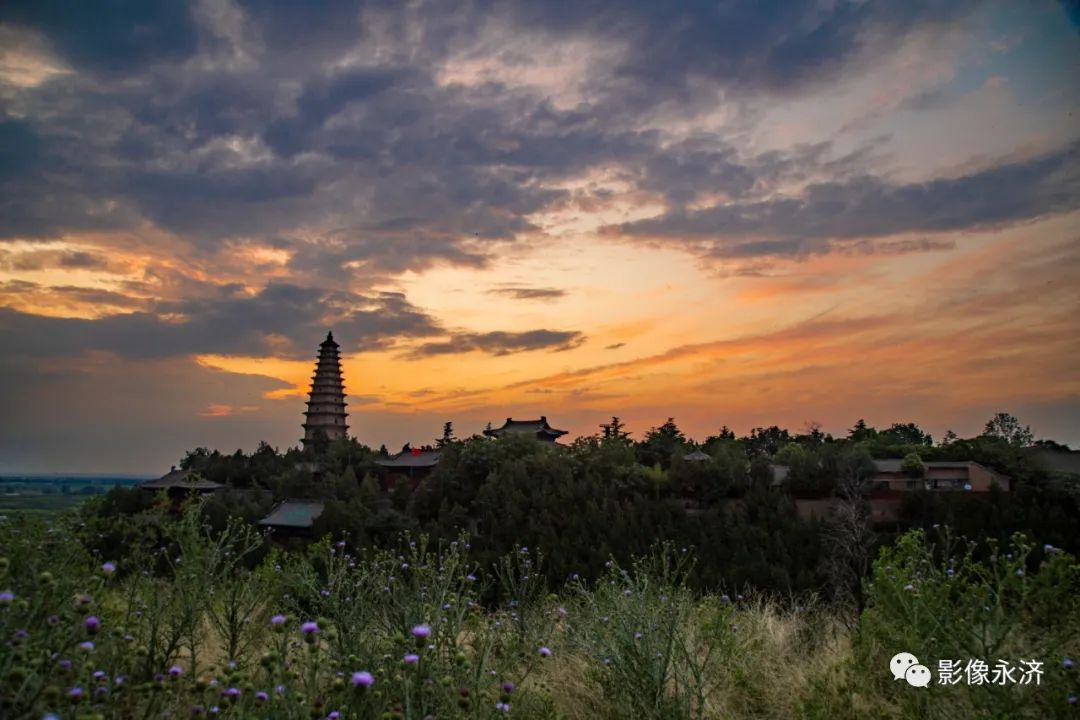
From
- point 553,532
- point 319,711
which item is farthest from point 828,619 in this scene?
point 553,532

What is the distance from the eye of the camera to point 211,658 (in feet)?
14.0

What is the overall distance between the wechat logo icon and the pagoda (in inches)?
1783

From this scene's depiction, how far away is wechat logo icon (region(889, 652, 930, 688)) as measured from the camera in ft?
10.7

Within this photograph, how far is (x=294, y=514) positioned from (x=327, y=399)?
21370mm

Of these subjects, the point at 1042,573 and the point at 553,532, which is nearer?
the point at 1042,573

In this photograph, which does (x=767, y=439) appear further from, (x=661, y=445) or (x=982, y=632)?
(x=982, y=632)

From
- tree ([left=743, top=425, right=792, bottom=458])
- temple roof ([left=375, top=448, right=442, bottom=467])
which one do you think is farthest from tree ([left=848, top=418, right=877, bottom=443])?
temple roof ([left=375, top=448, right=442, bottom=467])

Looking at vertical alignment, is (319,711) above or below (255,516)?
above

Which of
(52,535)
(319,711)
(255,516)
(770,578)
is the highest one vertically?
(52,535)

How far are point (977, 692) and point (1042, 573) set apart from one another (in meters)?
0.84

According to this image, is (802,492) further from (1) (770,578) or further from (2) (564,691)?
(2) (564,691)

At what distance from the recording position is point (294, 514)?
27.1m

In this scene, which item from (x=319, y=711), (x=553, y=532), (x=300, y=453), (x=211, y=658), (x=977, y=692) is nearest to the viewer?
(x=319, y=711)

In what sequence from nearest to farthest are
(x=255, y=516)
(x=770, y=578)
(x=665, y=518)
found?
(x=770, y=578) < (x=665, y=518) < (x=255, y=516)
